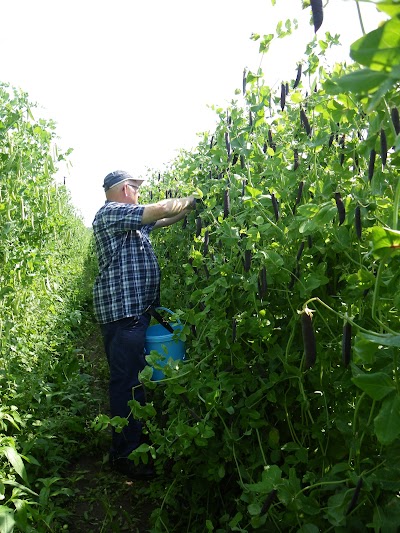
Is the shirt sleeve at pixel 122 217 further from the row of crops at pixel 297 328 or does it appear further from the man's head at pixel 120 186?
the row of crops at pixel 297 328

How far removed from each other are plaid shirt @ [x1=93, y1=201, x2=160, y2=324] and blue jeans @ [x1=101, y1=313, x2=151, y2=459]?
9 cm

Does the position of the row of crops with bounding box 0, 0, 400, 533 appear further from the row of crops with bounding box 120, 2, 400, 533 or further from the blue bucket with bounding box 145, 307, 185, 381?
the blue bucket with bounding box 145, 307, 185, 381

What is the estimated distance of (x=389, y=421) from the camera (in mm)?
1001

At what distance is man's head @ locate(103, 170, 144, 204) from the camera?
12.5 ft

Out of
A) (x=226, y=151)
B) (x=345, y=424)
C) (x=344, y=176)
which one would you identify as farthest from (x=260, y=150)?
(x=345, y=424)

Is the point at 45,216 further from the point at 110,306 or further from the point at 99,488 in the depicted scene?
the point at 99,488

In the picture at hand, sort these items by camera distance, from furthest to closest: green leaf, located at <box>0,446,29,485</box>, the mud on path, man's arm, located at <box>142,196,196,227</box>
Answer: man's arm, located at <box>142,196,196,227</box> < the mud on path < green leaf, located at <box>0,446,29,485</box>

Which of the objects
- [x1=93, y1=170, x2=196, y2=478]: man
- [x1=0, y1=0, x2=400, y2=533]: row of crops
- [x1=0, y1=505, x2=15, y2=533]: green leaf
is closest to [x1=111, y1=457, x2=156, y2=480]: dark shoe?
[x1=93, y1=170, x2=196, y2=478]: man

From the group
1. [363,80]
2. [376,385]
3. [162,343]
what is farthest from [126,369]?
[363,80]

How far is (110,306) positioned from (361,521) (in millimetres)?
2358

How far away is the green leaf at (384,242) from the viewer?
2.70 feet

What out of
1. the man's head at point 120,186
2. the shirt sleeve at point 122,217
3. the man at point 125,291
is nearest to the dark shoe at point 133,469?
the man at point 125,291

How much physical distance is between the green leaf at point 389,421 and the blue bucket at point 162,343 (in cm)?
205

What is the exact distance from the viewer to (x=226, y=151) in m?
2.39
